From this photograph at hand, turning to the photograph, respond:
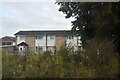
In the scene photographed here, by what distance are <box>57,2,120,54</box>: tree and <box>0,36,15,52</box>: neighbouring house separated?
60 centimetres

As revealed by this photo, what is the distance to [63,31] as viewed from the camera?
225 centimetres

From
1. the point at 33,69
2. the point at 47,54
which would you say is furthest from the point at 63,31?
the point at 33,69

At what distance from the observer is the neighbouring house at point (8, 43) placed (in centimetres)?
209

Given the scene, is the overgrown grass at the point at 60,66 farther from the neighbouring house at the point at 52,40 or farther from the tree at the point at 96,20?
the tree at the point at 96,20

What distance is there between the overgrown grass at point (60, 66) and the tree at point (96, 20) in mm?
189

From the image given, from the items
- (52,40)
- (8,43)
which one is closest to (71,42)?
(52,40)

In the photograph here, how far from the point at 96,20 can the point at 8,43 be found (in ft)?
2.99

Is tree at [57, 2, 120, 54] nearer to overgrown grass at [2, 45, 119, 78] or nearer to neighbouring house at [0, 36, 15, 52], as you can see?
overgrown grass at [2, 45, 119, 78]

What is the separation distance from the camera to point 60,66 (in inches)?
89.4

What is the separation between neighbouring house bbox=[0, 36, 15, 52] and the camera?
2088 millimetres

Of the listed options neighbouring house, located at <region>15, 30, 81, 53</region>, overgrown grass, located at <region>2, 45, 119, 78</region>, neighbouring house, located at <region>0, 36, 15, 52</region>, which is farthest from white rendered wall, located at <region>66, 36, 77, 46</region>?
neighbouring house, located at <region>0, 36, 15, 52</region>

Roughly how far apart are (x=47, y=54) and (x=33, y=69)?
0.21 meters

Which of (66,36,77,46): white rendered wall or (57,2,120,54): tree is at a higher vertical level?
(57,2,120,54): tree

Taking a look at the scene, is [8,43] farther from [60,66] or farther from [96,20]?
[96,20]
